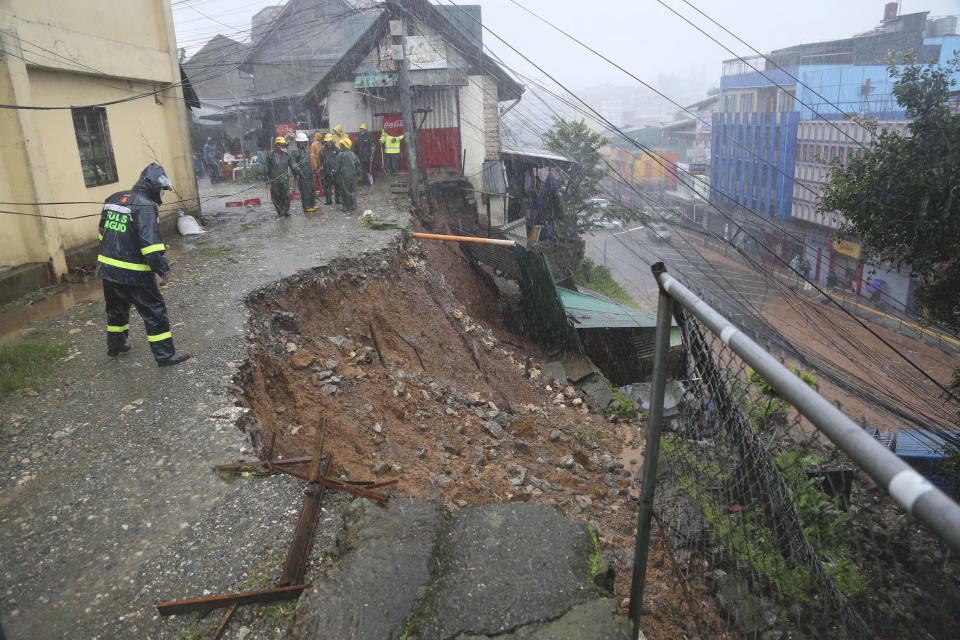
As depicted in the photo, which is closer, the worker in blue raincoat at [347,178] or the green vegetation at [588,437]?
the green vegetation at [588,437]

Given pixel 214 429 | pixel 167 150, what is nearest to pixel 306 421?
pixel 214 429

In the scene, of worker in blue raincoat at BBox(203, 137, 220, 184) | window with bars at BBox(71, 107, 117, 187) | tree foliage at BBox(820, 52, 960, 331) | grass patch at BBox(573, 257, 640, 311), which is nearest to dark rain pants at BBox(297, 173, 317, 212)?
window with bars at BBox(71, 107, 117, 187)

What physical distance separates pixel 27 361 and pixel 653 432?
17.0 ft

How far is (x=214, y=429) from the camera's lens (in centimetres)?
385

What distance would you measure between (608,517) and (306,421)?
241 centimetres

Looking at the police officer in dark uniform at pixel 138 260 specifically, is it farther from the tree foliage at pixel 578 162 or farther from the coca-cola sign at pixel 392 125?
the tree foliage at pixel 578 162

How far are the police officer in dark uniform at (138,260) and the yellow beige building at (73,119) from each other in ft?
10.4

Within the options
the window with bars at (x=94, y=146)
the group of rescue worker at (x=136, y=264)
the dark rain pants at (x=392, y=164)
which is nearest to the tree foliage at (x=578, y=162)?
the dark rain pants at (x=392, y=164)

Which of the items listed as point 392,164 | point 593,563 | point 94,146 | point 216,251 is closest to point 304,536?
point 593,563

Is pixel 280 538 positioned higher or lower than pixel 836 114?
lower

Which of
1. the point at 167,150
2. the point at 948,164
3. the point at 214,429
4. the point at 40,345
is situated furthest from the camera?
the point at 167,150

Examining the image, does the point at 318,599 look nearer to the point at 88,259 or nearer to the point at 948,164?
the point at 88,259

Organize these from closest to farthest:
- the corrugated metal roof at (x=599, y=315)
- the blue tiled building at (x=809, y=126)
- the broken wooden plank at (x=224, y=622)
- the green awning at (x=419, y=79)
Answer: the broken wooden plank at (x=224, y=622), the corrugated metal roof at (x=599, y=315), the green awning at (x=419, y=79), the blue tiled building at (x=809, y=126)

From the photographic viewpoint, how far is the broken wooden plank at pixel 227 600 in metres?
2.46
